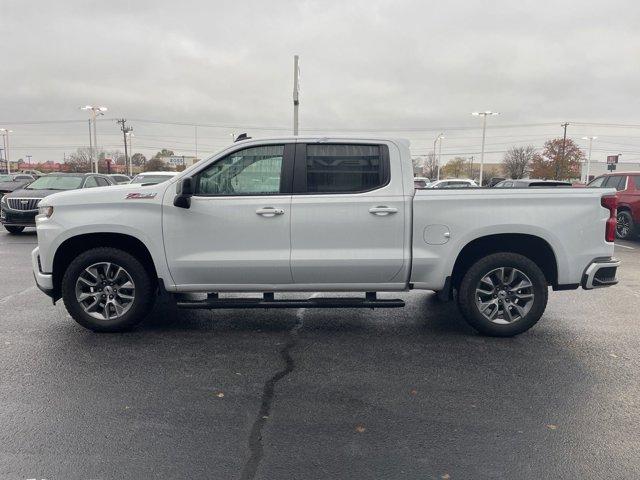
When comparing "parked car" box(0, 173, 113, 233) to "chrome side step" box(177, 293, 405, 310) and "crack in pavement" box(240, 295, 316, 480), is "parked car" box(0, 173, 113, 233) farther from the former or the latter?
"crack in pavement" box(240, 295, 316, 480)

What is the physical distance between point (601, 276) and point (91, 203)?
17.2ft

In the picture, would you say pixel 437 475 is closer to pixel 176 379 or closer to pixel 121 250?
pixel 176 379

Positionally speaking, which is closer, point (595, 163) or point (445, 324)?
point (445, 324)

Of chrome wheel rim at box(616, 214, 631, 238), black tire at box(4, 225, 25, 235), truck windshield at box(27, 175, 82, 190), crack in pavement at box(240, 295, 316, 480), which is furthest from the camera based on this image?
truck windshield at box(27, 175, 82, 190)

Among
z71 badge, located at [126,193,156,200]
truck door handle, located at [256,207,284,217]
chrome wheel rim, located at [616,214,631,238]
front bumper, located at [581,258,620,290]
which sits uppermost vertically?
z71 badge, located at [126,193,156,200]

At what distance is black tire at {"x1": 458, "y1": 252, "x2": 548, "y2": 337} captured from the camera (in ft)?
17.0

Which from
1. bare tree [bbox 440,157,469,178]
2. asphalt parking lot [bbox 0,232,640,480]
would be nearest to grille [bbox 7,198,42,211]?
asphalt parking lot [bbox 0,232,640,480]

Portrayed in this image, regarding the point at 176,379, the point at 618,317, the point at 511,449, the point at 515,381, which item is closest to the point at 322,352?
the point at 176,379

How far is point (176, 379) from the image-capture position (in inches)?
165

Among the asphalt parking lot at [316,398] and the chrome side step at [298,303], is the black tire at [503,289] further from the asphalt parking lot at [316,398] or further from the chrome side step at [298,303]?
the chrome side step at [298,303]

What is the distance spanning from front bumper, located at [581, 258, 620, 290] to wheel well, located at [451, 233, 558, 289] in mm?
287

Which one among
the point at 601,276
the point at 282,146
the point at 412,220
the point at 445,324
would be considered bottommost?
the point at 445,324

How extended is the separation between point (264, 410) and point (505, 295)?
291 centimetres

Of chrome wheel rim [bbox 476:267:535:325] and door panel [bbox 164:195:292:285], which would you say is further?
chrome wheel rim [bbox 476:267:535:325]
